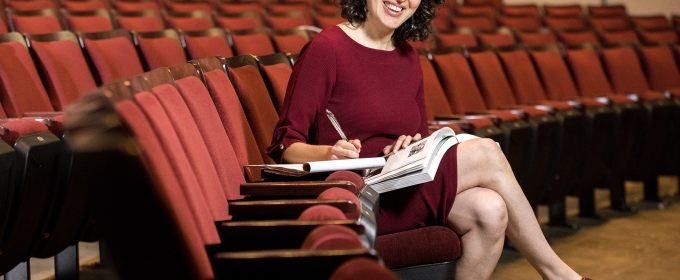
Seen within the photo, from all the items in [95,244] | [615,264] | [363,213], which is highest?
[363,213]

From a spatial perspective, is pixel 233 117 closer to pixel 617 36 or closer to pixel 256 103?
pixel 256 103

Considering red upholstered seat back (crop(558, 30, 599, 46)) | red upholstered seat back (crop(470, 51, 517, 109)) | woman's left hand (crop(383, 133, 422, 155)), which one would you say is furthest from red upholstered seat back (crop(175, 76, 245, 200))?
red upholstered seat back (crop(558, 30, 599, 46))

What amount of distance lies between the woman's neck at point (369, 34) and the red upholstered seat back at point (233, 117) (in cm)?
11

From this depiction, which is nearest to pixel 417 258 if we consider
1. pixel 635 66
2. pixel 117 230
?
pixel 117 230

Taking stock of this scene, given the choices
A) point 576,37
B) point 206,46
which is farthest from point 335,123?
point 576,37

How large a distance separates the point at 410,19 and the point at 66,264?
36cm

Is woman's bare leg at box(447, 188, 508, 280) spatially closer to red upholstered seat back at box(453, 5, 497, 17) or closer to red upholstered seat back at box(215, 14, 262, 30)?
red upholstered seat back at box(215, 14, 262, 30)

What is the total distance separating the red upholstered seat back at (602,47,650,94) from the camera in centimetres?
139

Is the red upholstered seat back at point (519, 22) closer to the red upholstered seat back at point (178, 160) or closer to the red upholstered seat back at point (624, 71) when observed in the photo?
the red upholstered seat back at point (624, 71)

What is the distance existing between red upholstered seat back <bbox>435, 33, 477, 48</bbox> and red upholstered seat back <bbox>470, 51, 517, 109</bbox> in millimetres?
165

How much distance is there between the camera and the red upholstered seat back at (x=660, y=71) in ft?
4.72

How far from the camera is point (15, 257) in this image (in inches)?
22.6

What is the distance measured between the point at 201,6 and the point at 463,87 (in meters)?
0.60

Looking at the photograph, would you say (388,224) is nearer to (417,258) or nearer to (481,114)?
(417,258)
